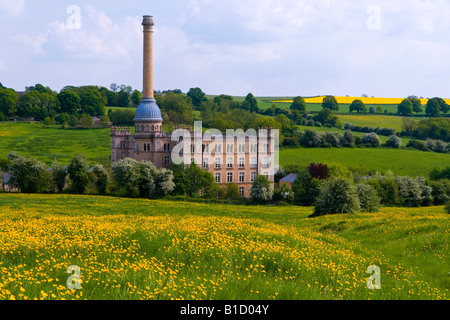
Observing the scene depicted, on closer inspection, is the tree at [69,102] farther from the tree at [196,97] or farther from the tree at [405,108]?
the tree at [405,108]

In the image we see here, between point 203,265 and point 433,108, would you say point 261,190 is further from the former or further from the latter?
point 433,108

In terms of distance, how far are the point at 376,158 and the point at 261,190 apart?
38951mm

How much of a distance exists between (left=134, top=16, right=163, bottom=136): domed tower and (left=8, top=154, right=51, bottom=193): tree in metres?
17.0

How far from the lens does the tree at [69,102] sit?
158 metres

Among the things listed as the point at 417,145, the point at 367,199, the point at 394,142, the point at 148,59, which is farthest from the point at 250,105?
the point at 367,199

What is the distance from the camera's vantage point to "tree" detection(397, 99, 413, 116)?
538 ft

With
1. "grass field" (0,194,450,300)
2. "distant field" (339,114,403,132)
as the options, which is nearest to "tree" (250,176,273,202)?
"grass field" (0,194,450,300)

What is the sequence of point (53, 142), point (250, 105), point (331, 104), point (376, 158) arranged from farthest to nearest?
point (250, 105)
point (331, 104)
point (53, 142)
point (376, 158)

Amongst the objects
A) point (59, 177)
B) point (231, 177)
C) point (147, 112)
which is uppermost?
point (147, 112)

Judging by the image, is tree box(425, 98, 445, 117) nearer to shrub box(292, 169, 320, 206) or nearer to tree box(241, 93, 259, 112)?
tree box(241, 93, 259, 112)

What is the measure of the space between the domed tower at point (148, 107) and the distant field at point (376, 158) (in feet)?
85.3

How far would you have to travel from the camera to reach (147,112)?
90.8 m

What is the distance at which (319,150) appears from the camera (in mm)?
118688

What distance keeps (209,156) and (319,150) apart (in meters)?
37.4
